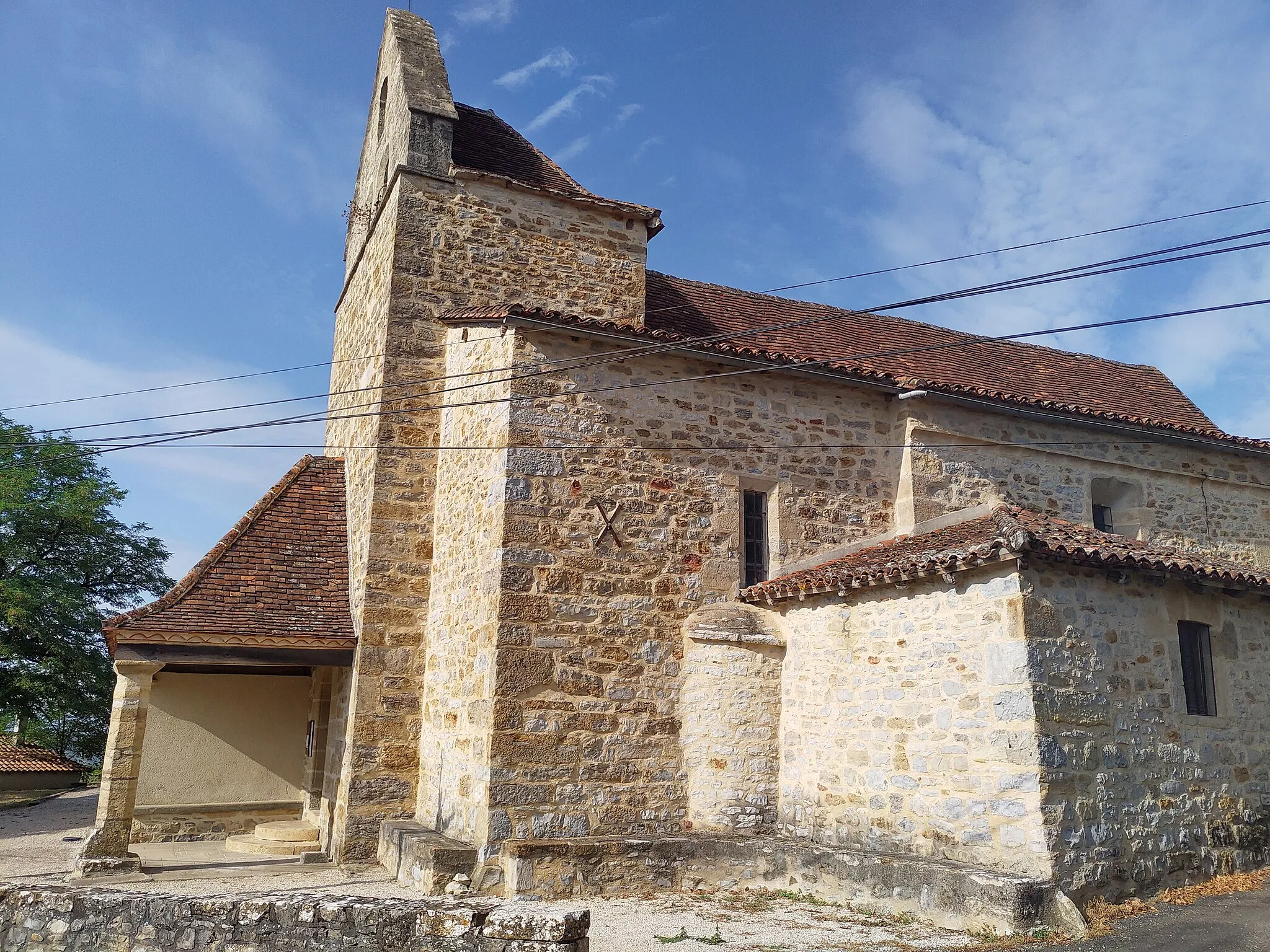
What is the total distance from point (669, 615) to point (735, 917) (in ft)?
9.37

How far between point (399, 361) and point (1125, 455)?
9.10m

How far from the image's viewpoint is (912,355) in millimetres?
13781

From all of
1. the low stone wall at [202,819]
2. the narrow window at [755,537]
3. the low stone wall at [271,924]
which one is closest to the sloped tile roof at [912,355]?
the narrow window at [755,537]

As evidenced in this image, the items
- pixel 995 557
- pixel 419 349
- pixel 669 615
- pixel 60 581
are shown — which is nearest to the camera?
pixel 995 557

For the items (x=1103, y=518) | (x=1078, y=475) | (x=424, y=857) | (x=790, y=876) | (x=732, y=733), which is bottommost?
(x=790, y=876)

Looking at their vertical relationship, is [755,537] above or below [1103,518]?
below

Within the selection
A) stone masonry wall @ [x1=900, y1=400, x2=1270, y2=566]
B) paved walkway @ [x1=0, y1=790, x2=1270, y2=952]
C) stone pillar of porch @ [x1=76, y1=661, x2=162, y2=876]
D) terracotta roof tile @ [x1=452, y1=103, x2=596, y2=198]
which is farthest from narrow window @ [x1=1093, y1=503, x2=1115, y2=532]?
stone pillar of porch @ [x1=76, y1=661, x2=162, y2=876]

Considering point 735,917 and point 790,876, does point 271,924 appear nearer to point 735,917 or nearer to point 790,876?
point 735,917

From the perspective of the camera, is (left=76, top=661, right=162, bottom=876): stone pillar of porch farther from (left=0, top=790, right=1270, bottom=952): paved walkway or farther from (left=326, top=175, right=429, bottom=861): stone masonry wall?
(left=326, top=175, right=429, bottom=861): stone masonry wall

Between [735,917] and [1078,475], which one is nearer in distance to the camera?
[735,917]

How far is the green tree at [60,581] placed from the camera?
1897 centimetres

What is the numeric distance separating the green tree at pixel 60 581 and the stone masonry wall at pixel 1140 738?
60.1 feet

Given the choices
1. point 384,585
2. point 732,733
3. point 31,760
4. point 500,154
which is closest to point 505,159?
point 500,154

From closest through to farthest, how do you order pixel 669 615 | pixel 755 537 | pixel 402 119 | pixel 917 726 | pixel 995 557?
pixel 995 557, pixel 917 726, pixel 669 615, pixel 755 537, pixel 402 119
